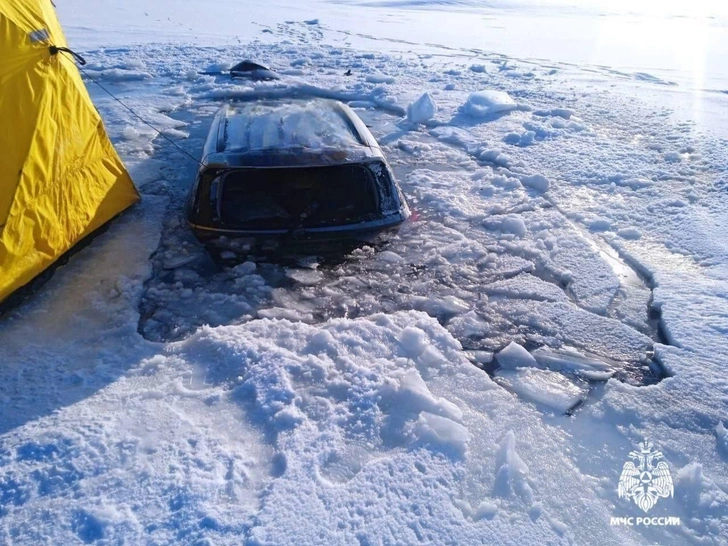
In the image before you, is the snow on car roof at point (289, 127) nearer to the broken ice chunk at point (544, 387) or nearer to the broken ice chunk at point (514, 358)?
the broken ice chunk at point (514, 358)

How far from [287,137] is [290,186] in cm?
41

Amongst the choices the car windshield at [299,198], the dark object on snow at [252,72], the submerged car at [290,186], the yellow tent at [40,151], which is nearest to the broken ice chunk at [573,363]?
the submerged car at [290,186]

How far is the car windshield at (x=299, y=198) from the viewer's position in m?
4.16

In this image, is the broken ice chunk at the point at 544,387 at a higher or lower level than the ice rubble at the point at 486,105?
lower

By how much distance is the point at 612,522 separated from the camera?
2.61 m

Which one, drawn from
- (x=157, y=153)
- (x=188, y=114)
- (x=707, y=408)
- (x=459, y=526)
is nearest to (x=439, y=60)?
(x=188, y=114)

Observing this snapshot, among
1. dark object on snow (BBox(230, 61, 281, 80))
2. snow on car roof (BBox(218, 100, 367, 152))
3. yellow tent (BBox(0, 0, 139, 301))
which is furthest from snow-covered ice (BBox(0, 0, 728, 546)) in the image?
dark object on snow (BBox(230, 61, 281, 80))

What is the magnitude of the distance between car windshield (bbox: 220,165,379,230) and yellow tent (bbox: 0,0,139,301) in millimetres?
1263

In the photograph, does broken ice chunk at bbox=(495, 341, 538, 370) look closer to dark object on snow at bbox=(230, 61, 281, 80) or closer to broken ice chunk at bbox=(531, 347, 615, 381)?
broken ice chunk at bbox=(531, 347, 615, 381)

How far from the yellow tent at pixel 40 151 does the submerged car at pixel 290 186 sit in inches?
40.3

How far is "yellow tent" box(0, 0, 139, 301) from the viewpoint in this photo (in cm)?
385

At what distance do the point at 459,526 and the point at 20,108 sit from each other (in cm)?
403

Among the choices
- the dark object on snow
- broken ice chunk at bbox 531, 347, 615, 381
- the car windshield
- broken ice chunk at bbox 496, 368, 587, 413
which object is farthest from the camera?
the dark object on snow

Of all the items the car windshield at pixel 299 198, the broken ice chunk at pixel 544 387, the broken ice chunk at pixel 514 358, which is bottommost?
the broken ice chunk at pixel 544 387
